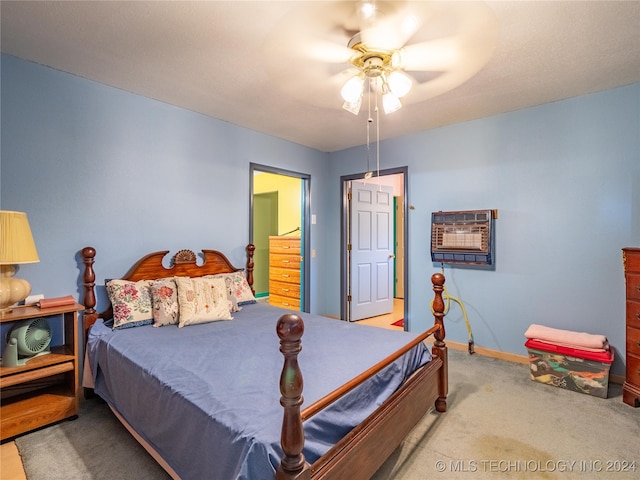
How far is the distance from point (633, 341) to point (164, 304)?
356cm

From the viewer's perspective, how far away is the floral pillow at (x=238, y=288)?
10.5ft

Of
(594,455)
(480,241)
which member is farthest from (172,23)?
(594,455)

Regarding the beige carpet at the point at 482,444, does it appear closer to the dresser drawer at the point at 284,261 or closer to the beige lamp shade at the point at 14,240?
the beige lamp shade at the point at 14,240

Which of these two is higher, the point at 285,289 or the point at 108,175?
the point at 108,175

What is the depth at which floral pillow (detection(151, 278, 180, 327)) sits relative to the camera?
2.54m

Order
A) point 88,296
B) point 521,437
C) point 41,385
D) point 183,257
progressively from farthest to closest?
1. point 183,257
2. point 88,296
3. point 41,385
4. point 521,437

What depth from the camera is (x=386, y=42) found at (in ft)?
5.95

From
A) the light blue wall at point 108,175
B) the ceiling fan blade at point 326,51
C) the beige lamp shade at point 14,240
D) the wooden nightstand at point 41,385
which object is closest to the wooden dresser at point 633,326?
the ceiling fan blade at point 326,51

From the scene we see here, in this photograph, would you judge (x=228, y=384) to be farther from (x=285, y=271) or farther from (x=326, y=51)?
(x=285, y=271)

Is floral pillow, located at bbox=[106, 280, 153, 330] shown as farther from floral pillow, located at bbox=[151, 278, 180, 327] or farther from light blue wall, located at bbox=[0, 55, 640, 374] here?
light blue wall, located at bbox=[0, 55, 640, 374]

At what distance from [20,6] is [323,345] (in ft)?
8.44

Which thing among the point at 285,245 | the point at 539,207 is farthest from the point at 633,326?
the point at 285,245

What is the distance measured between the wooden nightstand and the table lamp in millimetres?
124

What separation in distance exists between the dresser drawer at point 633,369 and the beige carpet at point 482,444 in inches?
7.9
